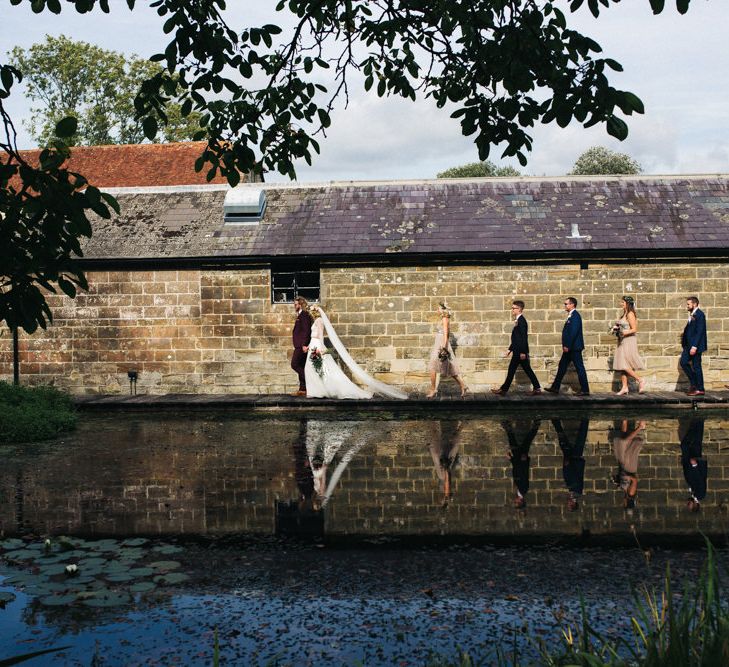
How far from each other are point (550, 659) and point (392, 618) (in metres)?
1.44

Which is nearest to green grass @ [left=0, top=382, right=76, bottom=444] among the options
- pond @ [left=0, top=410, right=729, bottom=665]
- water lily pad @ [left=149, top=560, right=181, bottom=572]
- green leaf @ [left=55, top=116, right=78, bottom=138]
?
pond @ [left=0, top=410, right=729, bottom=665]

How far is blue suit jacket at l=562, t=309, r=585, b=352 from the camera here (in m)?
16.1

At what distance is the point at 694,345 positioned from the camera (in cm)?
1573

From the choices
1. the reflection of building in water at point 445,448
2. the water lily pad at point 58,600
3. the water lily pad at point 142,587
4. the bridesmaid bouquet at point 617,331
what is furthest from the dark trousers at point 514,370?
the water lily pad at point 58,600

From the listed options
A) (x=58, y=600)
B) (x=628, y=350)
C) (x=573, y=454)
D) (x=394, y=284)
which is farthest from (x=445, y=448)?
(x=394, y=284)

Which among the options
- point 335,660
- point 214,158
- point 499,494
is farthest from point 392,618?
point 214,158

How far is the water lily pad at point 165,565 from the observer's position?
5885mm

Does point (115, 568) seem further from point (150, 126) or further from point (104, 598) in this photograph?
point (150, 126)

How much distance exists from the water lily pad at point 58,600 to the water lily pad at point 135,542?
3.83ft

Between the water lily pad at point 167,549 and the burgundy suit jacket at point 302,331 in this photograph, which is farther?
the burgundy suit jacket at point 302,331

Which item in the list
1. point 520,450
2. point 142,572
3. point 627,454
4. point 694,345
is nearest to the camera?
point 142,572

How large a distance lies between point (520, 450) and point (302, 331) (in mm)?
6816

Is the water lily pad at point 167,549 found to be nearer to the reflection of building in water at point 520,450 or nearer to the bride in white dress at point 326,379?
the reflection of building in water at point 520,450

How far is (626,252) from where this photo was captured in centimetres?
1720
